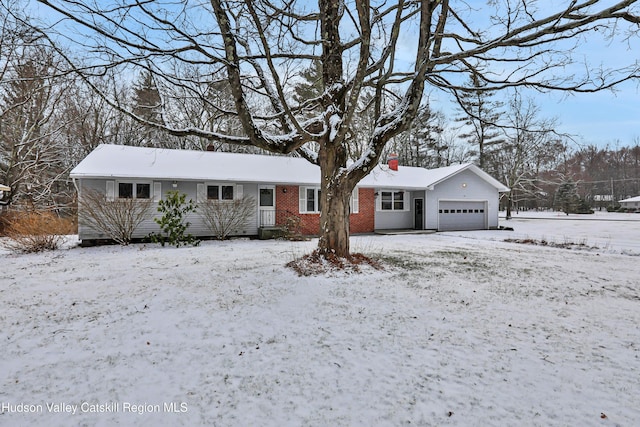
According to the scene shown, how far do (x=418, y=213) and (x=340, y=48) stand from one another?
12.1 meters

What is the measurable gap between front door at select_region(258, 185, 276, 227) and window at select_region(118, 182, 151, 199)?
4.43 metres

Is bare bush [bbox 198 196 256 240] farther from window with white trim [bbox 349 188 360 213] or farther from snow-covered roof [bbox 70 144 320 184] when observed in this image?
window with white trim [bbox 349 188 360 213]

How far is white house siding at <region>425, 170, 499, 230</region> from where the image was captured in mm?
16922

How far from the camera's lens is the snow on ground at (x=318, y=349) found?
7.68 feet

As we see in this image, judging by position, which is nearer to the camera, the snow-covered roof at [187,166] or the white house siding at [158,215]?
the white house siding at [158,215]

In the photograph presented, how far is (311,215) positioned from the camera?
48.4 feet

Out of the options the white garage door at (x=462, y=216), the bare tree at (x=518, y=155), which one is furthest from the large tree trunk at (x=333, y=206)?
the bare tree at (x=518, y=155)

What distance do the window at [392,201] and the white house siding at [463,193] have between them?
1379 mm

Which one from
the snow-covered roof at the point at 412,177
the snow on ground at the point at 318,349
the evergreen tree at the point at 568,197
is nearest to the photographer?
the snow on ground at the point at 318,349

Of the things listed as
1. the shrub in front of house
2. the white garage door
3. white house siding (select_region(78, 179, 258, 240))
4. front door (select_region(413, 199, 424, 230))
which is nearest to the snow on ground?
the shrub in front of house

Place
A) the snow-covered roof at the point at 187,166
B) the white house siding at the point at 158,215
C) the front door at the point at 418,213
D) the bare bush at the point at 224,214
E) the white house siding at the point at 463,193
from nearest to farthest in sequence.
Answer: the white house siding at the point at 158,215
the snow-covered roof at the point at 187,166
the bare bush at the point at 224,214
the white house siding at the point at 463,193
the front door at the point at 418,213

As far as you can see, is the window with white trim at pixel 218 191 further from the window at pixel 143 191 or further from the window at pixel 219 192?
the window at pixel 143 191

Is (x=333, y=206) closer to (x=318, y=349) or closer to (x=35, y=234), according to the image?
(x=318, y=349)

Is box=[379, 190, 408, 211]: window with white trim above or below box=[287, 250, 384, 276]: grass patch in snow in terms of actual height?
above
